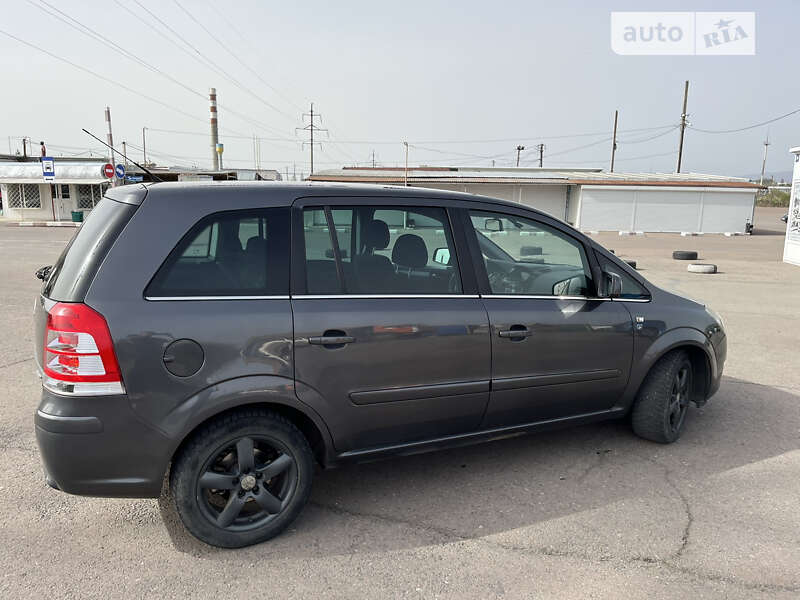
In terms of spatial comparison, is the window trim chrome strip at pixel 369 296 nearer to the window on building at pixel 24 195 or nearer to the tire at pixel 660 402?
the tire at pixel 660 402

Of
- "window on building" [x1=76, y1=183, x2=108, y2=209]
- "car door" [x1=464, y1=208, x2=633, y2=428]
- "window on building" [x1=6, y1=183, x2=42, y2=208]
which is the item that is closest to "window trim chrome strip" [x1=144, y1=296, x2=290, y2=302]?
"car door" [x1=464, y1=208, x2=633, y2=428]

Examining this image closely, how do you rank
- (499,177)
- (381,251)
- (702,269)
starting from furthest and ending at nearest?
1. (499,177)
2. (702,269)
3. (381,251)

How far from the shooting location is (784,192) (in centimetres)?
7544

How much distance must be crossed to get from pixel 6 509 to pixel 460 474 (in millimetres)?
2600

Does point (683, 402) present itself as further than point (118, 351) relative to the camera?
Yes

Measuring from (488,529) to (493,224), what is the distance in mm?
1895

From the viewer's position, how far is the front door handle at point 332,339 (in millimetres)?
2971

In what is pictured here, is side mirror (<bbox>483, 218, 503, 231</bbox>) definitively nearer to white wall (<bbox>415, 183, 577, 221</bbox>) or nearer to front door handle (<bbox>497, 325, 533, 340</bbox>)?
front door handle (<bbox>497, 325, 533, 340</bbox>)

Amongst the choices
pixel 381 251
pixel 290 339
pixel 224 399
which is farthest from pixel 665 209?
pixel 224 399

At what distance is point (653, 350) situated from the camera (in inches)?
160

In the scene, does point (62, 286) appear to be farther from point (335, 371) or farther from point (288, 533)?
point (288, 533)

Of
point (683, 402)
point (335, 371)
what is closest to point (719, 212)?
point (683, 402)

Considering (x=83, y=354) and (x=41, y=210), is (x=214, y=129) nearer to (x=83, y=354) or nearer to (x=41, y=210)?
(x=41, y=210)

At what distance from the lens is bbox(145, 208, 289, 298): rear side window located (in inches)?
110
